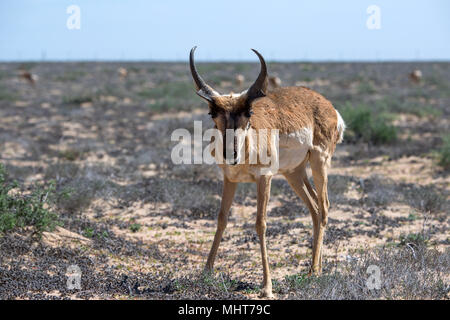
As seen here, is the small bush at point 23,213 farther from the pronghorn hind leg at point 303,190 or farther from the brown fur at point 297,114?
the pronghorn hind leg at point 303,190

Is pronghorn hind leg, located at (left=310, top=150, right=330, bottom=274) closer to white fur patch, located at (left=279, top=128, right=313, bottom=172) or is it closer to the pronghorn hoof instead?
white fur patch, located at (left=279, top=128, right=313, bottom=172)

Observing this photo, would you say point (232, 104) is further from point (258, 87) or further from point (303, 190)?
point (303, 190)

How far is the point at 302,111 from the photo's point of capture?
21.7 feet

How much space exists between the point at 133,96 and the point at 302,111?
78.3 feet

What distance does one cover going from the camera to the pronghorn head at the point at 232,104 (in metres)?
5.13

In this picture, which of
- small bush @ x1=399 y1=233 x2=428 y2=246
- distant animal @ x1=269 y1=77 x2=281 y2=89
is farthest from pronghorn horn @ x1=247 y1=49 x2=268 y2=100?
distant animal @ x1=269 y1=77 x2=281 y2=89

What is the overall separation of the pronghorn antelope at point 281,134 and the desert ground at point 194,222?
67 cm

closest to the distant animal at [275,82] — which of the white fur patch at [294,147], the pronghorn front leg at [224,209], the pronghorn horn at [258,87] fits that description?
the white fur patch at [294,147]

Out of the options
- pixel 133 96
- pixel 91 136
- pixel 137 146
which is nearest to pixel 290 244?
pixel 137 146

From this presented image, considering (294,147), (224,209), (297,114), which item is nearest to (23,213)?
(224,209)

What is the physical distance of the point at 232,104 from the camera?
525 cm

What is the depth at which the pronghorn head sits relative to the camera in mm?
5129

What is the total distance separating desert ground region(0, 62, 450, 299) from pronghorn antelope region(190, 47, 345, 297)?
670mm
